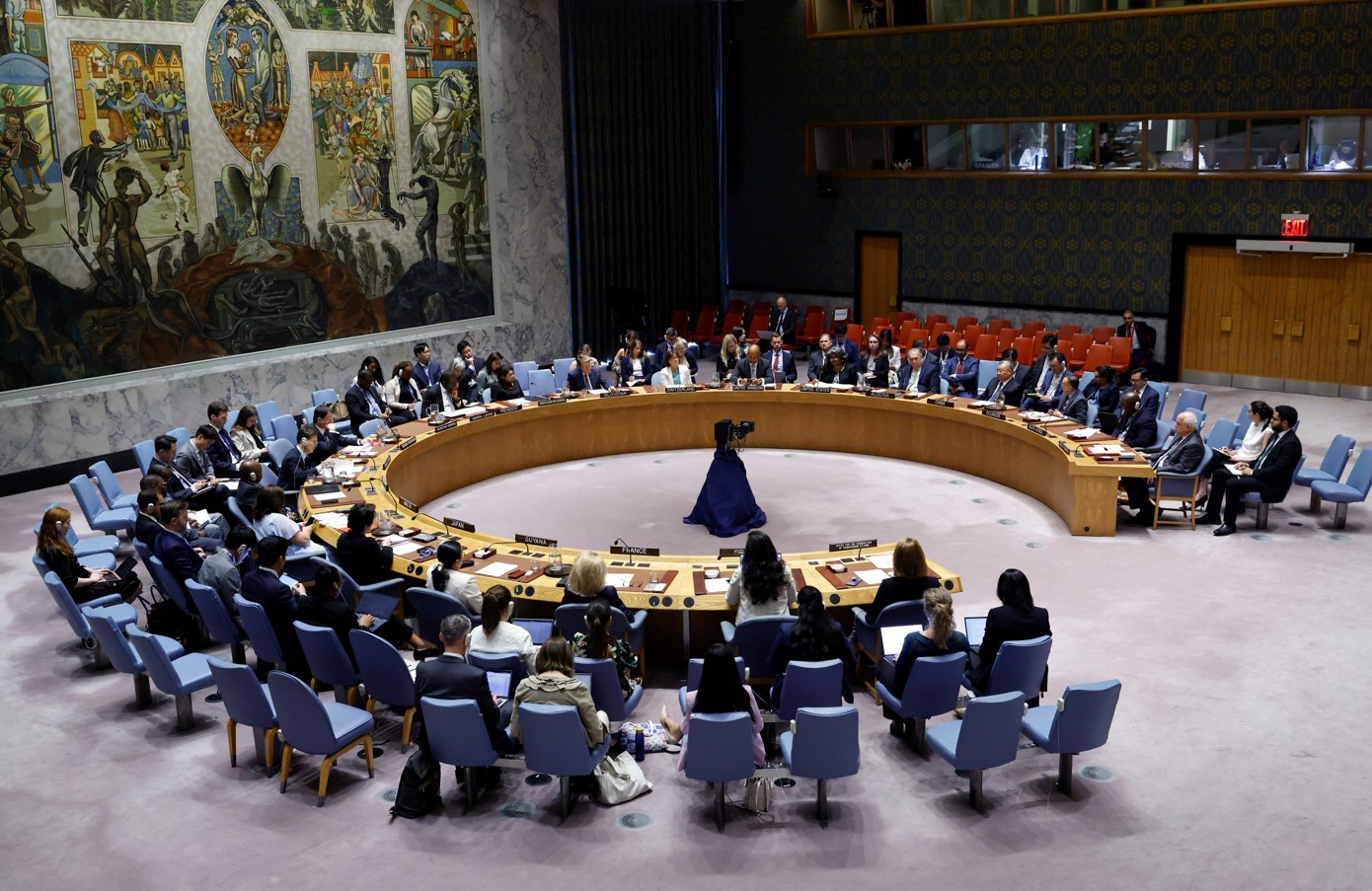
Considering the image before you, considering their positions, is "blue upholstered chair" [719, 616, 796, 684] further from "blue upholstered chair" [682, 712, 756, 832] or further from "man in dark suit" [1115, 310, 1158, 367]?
"man in dark suit" [1115, 310, 1158, 367]

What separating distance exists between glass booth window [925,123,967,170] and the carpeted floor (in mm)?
11157

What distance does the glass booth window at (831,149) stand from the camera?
20312 mm

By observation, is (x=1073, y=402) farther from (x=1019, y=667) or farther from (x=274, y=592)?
(x=274, y=592)

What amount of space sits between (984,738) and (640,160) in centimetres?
1535

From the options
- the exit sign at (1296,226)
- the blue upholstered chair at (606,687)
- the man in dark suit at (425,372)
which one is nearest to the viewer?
the blue upholstered chair at (606,687)

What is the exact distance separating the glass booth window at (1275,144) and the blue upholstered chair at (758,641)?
12481mm

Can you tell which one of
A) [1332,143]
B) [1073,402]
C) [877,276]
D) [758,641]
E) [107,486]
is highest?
[1332,143]

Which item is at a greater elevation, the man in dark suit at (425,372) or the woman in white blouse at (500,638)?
the man in dark suit at (425,372)

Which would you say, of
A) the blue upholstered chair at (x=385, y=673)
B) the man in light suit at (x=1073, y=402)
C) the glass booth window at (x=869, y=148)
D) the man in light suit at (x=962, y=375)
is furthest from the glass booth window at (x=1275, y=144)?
the blue upholstered chair at (x=385, y=673)

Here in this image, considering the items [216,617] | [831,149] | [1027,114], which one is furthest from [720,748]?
[831,149]

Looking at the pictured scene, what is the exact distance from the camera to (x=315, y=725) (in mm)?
6422

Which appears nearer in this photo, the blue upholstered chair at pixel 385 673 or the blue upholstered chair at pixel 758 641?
the blue upholstered chair at pixel 385 673

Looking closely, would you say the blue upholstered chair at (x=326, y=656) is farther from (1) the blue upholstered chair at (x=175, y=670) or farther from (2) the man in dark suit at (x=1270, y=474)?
(2) the man in dark suit at (x=1270, y=474)

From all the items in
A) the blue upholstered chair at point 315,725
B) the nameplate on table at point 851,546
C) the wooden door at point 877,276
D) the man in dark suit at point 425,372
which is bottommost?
the blue upholstered chair at point 315,725
